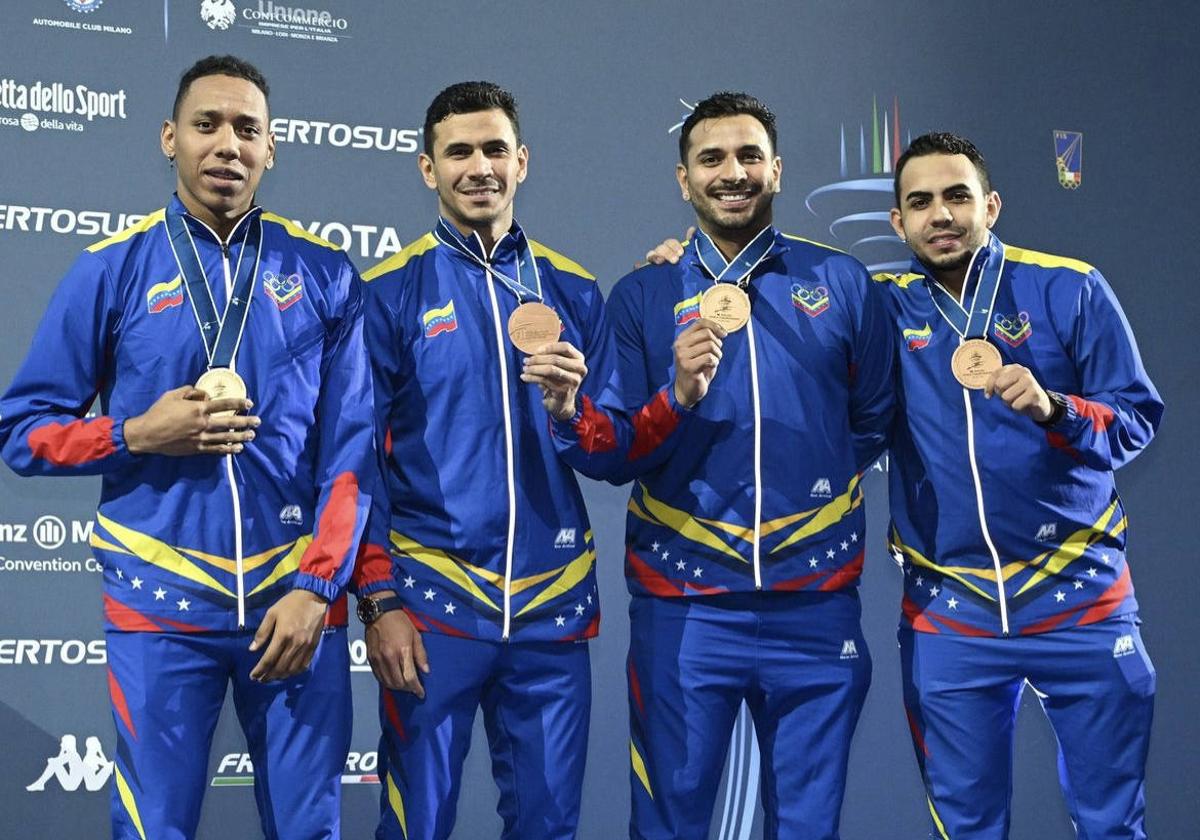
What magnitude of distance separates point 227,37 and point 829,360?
2.10m

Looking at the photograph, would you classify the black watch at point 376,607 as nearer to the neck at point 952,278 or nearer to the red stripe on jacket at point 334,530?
the red stripe on jacket at point 334,530

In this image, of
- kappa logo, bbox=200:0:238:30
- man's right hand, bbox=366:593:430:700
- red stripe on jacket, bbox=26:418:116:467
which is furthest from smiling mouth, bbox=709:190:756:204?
kappa logo, bbox=200:0:238:30

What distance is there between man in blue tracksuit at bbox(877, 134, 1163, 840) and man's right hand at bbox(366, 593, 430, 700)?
106 cm

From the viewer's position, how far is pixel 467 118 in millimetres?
2594

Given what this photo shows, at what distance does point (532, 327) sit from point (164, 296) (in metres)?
0.65

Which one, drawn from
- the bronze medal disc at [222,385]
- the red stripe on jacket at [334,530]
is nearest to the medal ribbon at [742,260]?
the red stripe on jacket at [334,530]

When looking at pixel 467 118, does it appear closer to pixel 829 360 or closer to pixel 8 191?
pixel 829 360

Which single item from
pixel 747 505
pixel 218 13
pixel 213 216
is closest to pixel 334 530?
pixel 213 216

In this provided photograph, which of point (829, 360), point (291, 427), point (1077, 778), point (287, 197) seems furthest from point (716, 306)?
point (287, 197)

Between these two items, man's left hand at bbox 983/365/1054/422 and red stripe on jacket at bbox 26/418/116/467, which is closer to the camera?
red stripe on jacket at bbox 26/418/116/467

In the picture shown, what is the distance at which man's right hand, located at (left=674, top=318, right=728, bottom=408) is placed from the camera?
7.96 ft

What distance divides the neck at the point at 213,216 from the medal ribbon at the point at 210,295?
4 cm

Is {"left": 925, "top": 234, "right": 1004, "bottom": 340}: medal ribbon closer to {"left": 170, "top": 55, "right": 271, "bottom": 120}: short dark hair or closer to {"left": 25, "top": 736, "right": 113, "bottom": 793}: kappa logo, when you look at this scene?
{"left": 170, "top": 55, "right": 271, "bottom": 120}: short dark hair

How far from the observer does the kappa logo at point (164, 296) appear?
2232 mm
